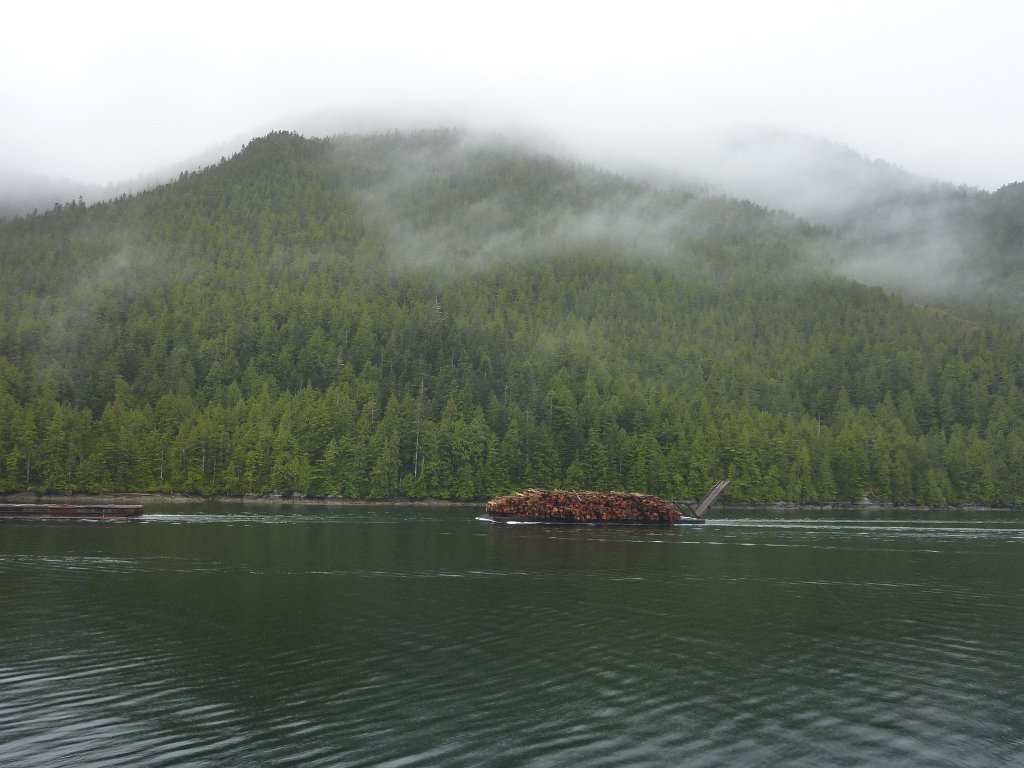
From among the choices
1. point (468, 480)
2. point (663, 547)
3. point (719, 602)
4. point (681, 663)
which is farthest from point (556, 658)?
point (468, 480)

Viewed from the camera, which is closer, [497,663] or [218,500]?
[497,663]

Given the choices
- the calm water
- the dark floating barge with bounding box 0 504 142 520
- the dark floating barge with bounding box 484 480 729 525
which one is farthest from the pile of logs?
the dark floating barge with bounding box 0 504 142 520

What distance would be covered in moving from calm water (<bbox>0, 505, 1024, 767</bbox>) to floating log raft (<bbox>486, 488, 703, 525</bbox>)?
51265 millimetres

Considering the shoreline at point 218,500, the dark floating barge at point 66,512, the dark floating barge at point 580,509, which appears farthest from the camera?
the shoreline at point 218,500

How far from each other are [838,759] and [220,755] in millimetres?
15949

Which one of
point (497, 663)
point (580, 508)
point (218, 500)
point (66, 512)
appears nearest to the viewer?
point (497, 663)

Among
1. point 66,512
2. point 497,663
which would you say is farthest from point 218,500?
point 497,663

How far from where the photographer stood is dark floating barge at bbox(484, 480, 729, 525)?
117 metres

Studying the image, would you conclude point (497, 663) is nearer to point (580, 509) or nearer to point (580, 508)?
point (580, 509)

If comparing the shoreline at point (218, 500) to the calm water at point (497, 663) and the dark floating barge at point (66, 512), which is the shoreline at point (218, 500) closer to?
the dark floating barge at point (66, 512)

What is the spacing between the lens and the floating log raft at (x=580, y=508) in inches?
4589

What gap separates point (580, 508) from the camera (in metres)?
117

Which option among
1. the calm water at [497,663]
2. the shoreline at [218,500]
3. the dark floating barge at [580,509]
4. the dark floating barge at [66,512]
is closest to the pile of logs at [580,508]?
the dark floating barge at [580,509]

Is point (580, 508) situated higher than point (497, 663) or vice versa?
point (580, 508)
